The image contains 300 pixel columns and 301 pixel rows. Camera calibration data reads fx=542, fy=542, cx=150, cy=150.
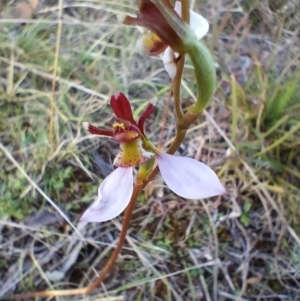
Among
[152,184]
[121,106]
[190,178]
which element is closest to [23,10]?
[152,184]

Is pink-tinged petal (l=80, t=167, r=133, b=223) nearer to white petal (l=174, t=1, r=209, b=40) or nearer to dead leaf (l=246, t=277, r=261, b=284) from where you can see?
white petal (l=174, t=1, r=209, b=40)

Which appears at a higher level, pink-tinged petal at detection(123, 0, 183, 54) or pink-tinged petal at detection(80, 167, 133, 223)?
pink-tinged petal at detection(123, 0, 183, 54)

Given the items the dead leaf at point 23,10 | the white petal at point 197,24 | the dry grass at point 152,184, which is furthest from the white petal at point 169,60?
the dead leaf at point 23,10

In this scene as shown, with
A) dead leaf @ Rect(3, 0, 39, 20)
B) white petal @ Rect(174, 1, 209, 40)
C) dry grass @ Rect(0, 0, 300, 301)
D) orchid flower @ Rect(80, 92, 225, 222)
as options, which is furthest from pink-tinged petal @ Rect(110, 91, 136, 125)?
dead leaf @ Rect(3, 0, 39, 20)

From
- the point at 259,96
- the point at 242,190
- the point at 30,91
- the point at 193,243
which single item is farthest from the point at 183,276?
the point at 30,91

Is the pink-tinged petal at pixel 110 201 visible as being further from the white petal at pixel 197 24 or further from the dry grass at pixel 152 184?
the dry grass at pixel 152 184

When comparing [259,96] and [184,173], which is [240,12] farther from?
[184,173]

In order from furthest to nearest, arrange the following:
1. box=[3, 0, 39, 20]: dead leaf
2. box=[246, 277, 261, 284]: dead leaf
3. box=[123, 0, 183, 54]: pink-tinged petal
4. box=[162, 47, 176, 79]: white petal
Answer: box=[3, 0, 39, 20]: dead leaf → box=[246, 277, 261, 284]: dead leaf → box=[162, 47, 176, 79]: white petal → box=[123, 0, 183, 54]: pink-tinged petal
